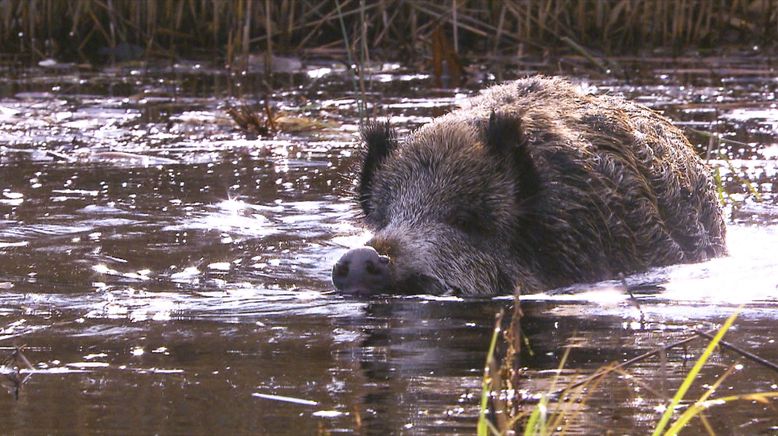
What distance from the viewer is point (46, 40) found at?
15898 mm

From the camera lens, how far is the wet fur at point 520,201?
6547mm

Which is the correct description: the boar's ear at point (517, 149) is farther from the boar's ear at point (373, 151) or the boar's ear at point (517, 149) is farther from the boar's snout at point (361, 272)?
the boar's snout at point (361, 272)

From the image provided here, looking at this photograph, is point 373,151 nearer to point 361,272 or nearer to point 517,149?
point 517,149

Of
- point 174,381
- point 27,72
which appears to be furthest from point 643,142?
point 27,72

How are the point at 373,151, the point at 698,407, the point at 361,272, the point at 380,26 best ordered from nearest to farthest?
the point at 698,407
the point at 361,272
the point at 373,151
the point at 380,26

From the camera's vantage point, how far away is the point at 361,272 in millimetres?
5785

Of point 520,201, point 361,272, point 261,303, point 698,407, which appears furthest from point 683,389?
point 520,201

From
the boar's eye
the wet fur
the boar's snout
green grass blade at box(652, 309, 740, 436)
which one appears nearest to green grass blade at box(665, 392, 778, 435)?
green grass blade at box(652, 309, 740, 436)

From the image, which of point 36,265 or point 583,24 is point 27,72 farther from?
point 36,265

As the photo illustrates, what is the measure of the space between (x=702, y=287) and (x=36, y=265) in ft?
10.2

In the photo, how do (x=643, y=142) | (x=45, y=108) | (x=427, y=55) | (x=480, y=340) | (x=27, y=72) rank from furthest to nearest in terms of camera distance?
(x=427, y=55) < (x=27, y=72) < (x=45, y=108) < (x=643, y=142) < (x=480, y=340)

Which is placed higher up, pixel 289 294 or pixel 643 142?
pixel 643 142

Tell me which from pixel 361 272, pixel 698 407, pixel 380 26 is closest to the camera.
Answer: pixel 698 407

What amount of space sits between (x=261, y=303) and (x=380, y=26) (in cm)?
1040
